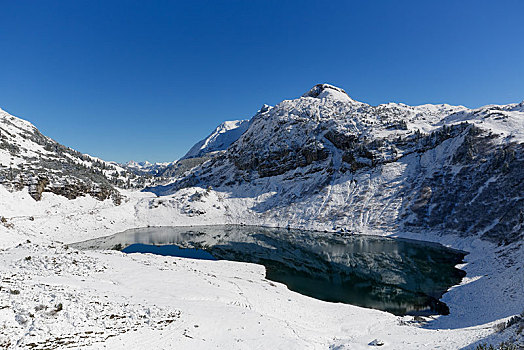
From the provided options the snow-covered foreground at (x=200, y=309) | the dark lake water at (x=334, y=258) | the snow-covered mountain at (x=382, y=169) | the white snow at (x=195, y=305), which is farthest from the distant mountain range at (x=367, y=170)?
the snow-covered foreground at (x=200, y=309)

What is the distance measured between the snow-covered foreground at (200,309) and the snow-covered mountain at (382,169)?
22.5 m

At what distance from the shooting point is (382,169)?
101m

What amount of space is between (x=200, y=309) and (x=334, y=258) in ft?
131

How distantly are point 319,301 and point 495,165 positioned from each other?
71309mm

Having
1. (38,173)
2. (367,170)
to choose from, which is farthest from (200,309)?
(38,173)

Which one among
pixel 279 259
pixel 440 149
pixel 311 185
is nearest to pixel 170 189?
pixel 311 185

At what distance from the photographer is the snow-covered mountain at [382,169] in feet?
220

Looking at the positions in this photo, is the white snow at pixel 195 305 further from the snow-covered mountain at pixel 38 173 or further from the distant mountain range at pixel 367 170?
the snow-covered mountain at pixel 38 173

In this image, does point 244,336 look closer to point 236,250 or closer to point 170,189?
point 236,250

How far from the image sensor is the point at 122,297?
20.6 m

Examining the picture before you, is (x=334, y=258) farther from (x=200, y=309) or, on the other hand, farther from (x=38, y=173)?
(x=38, y=173)

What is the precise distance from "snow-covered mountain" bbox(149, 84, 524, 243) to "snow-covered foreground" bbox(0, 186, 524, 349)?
2251 centimetres

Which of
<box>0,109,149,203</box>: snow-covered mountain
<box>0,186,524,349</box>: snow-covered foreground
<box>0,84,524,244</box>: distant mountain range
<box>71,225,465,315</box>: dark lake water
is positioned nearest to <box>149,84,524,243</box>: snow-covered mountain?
<box>0,84,524,244</box>: distant mountain range

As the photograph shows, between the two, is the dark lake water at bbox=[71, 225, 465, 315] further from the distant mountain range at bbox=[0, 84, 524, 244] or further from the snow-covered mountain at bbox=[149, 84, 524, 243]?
the distant mountain range at bbox=[0, 84, 524, 244]
